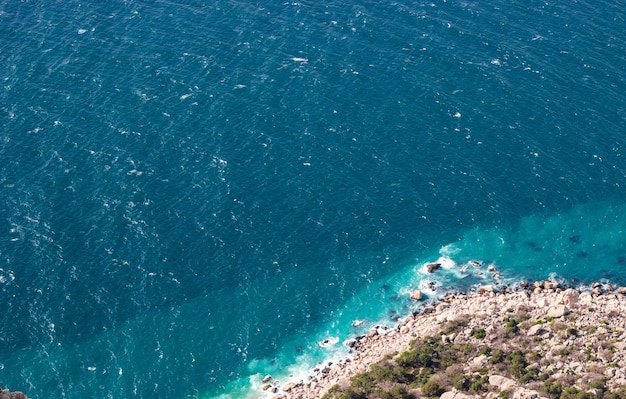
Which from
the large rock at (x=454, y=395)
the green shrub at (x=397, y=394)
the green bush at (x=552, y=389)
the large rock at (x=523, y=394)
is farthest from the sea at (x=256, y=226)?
the green bush at (x=552, y=389)

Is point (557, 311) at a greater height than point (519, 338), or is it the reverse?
point (557, 311)

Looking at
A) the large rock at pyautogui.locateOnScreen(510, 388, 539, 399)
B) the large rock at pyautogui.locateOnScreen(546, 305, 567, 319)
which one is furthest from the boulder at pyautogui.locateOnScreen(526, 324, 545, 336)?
the large rock at pyautogui.locateOnScreen(510, 388, 539, 399)

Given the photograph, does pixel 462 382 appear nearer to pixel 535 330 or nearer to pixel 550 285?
pixel 535 330

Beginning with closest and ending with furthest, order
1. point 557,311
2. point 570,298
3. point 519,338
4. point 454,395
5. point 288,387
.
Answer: point 454,395 < point 519,338 < point 557,311 < point 288,387 < point 570,298

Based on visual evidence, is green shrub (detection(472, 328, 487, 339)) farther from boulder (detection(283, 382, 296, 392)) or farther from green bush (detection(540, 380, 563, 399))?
boulder (detection(283, 382, 296, 392))

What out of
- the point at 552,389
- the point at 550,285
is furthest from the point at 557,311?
the point at 552,389

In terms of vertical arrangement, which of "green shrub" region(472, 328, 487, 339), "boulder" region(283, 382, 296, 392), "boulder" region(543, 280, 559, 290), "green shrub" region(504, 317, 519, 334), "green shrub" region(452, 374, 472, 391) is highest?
"green shrub" region(452, 374, 472, 391)

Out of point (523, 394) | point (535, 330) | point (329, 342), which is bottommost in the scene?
point (329, 342)

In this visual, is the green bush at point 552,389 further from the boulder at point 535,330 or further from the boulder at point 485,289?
the boulder at point 485,289

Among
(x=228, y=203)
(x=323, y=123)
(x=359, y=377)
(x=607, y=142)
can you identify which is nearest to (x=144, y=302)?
(x=228, y=203)
